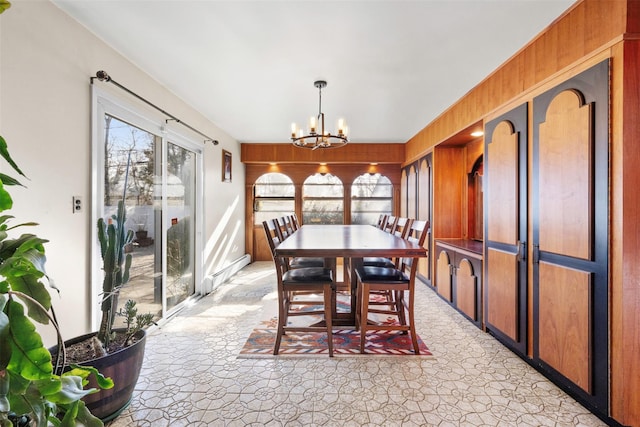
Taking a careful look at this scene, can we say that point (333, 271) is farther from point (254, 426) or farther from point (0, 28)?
point (0, 28)

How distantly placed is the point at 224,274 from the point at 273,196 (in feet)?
7.55

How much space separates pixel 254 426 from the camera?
158 centimetres

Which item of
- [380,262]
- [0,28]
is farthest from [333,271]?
[0,28]

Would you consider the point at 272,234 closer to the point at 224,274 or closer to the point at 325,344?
the point at 325,344

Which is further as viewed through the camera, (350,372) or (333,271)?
(333,271)

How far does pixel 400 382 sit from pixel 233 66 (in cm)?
283

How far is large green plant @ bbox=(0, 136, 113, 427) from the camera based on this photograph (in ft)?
2.49

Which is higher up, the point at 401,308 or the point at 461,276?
the point at 461,276

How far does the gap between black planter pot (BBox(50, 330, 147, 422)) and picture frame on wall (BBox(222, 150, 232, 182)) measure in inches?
133

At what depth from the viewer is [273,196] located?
6402 mm

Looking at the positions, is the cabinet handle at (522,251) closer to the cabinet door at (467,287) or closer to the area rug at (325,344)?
the cabinet door at (467,287)

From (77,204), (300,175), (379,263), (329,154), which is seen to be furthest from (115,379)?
(300,175)

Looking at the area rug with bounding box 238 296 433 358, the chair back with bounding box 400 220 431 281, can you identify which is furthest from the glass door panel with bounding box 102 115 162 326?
the chair back with bounding box 400 220 431 281

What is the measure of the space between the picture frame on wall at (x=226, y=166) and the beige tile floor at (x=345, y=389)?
9.09 feet
